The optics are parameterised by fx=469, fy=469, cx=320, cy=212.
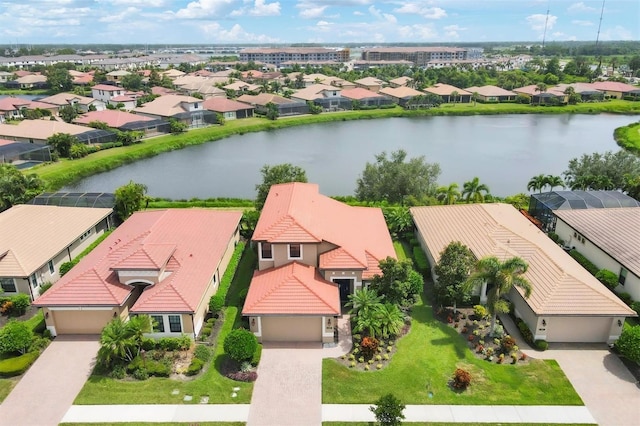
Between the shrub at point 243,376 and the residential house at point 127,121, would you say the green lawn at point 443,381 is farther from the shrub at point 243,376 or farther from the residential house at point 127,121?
the residential house at point 127,121

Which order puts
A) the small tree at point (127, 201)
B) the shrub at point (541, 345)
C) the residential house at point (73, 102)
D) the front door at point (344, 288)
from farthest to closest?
the residential house at point (73, 102)
the small tree at point (127, 201)
the front door at point (344, 288)
the shrub at point (541, 345)

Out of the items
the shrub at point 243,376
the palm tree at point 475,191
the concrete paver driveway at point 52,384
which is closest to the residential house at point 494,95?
the palm tree at point 475,191

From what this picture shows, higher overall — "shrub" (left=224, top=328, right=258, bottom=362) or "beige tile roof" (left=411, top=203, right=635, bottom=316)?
"beige tile roof" (left=411, top=203, right=635, bottom=316)

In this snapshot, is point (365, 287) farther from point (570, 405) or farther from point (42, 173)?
point (42, 173)

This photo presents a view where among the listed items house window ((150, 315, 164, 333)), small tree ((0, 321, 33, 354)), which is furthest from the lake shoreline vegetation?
house window ((150, 315, 164, 333))

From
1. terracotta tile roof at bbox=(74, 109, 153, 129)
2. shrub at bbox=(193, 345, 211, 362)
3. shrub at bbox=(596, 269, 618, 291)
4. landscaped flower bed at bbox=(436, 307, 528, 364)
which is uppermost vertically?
terracotta tile roof at bbox=(74, 109, 153, 129)

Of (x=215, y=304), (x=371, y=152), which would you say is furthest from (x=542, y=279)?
(x=371, y=152)

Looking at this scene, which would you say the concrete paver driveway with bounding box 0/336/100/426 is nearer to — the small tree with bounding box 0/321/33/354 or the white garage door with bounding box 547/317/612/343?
the small tree with bounding box 0/321/33/354
